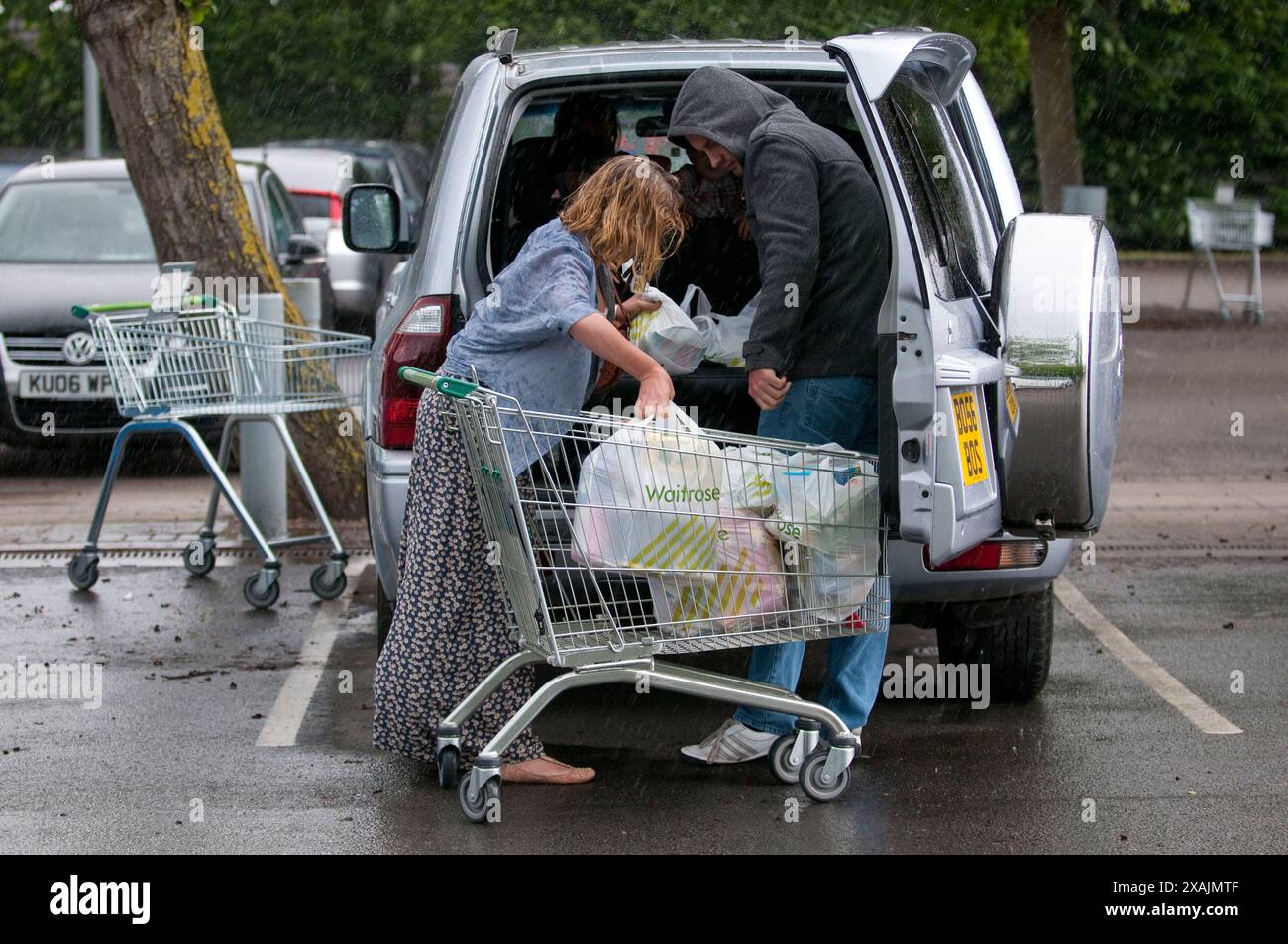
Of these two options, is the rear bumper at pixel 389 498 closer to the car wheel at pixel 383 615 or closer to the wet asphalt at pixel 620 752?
the car wheel at pixel 383 615

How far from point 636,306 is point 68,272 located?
20.9ft

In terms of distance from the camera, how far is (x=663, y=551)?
479 centimetres

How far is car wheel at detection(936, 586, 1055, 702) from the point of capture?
5812 mm

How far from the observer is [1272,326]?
712 inches

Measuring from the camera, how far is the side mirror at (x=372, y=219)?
6.93m

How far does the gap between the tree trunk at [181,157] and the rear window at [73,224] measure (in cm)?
229

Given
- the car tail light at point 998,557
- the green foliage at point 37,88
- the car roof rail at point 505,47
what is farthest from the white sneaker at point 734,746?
the green foliage at point 37,88

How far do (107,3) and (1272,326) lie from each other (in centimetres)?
1251

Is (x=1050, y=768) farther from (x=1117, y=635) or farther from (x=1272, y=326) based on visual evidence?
(x=1272, y=326)

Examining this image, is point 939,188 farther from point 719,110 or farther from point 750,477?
point 750,477

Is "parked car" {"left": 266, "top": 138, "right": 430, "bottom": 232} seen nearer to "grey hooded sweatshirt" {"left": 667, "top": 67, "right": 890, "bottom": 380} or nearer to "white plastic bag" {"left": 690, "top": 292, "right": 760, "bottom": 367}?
"white plastic bag" {"left": 690, "top": 292, "right": 760, "bottom": 367}

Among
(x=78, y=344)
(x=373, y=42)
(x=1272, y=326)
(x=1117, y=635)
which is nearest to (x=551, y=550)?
(x=1117, y=635)

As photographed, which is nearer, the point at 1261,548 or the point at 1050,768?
the point at 1050,768
